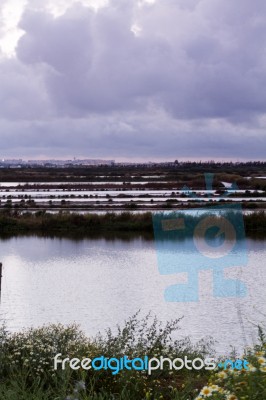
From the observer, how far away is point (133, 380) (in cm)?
448

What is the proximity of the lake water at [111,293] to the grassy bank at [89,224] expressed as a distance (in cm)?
464

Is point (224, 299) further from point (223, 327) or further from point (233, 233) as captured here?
point (233, 233)

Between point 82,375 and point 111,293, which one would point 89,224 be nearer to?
point 111,293

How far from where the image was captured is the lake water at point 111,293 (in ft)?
29.8

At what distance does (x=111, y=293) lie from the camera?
1164 cm

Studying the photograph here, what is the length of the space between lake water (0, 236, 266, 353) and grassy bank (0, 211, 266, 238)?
464cm

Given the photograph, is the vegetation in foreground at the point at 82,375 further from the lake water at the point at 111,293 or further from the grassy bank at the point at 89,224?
the grassy bank at the point at 89,224

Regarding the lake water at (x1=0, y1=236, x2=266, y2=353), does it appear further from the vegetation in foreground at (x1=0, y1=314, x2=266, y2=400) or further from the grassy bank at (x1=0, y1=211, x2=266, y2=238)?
the grassy bank at (x1=0, y1=211, x2=266, y2=238)

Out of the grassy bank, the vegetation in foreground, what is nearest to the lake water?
the vegetation in foreground

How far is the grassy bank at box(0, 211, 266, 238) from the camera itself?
2370 centimetres

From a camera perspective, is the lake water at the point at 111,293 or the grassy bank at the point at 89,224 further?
the grassy bank at the point at 89,224

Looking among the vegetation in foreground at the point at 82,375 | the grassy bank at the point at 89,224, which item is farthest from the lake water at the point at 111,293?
the grassy bank at the point at 89,224

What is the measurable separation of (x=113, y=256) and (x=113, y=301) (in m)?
6.10

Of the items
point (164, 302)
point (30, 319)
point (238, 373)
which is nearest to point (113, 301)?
point (164, 302)
